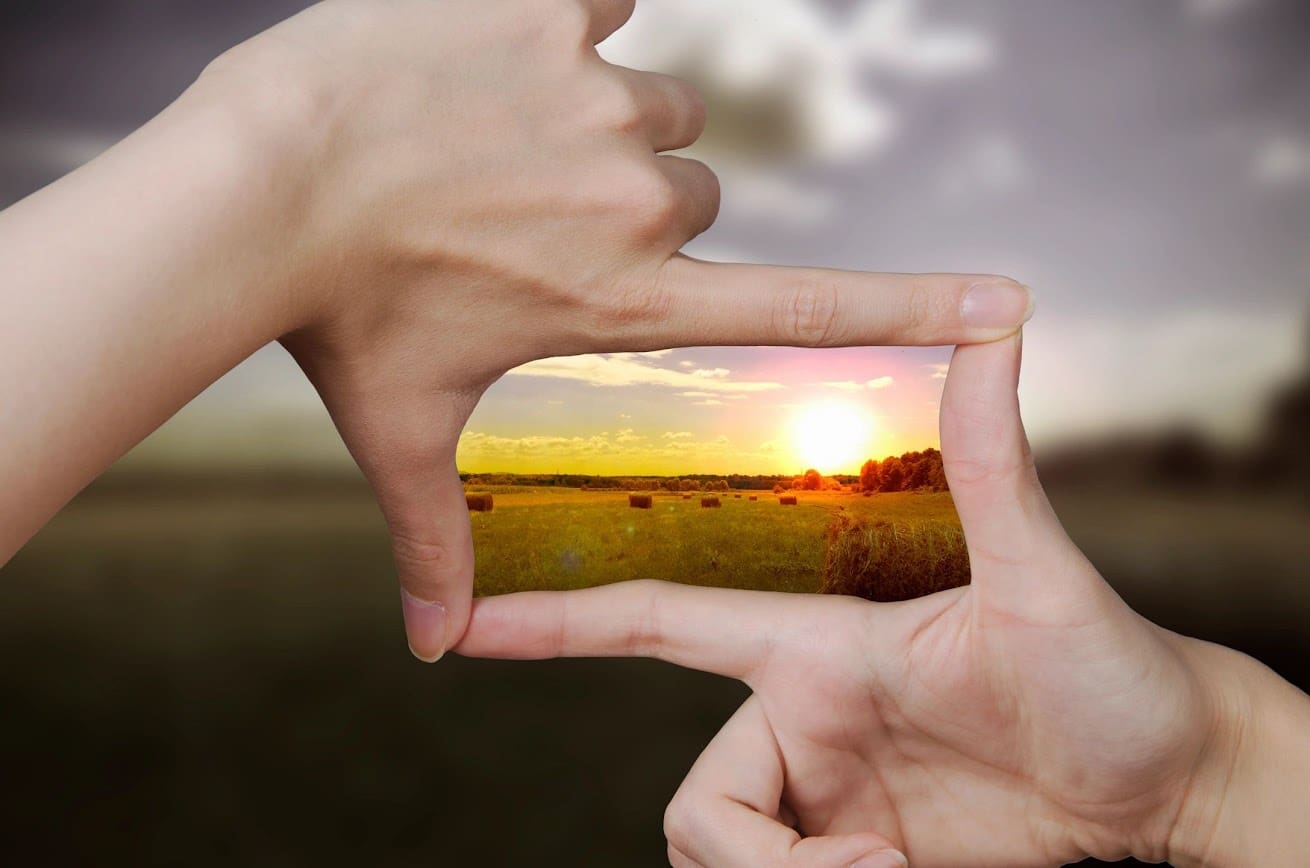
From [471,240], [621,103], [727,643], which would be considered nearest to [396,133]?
[471,240]

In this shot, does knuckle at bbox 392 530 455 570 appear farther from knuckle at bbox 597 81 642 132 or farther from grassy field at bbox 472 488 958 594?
grassy field at bbox 472 488 958 594

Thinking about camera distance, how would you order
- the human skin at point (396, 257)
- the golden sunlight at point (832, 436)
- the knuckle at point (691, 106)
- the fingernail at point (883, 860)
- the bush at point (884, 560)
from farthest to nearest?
the golden sunlight at point (832, 436)
the bush at point (884, 560)
the knuckle at point (691, 106)
the fingernail at point (883, 860)
the human skin at point (396, 257)

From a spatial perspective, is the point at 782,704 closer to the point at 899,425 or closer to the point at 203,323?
the point at 203,323

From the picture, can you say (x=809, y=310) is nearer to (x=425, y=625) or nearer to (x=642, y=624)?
(x=642, y=624)

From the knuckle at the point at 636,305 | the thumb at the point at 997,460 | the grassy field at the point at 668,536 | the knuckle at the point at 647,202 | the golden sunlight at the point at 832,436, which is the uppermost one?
the knuckle at the point at 647,202

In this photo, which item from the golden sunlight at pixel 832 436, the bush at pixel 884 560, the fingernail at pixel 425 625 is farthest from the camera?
the golden sunlight at pixel 832 436

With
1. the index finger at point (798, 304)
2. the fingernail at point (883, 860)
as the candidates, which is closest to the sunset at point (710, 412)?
the index finger at point (798, 304)

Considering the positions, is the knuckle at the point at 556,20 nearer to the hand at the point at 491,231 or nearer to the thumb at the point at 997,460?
the hand at the point at 491,231
